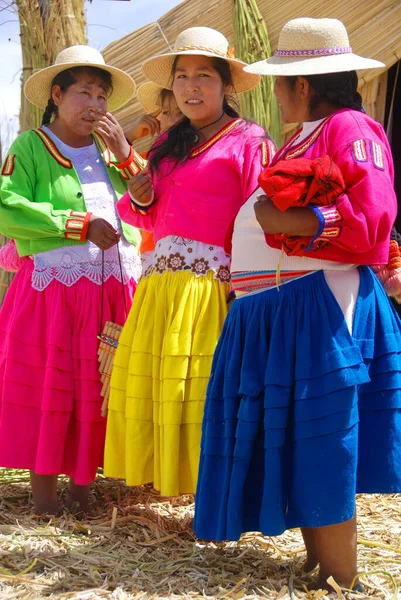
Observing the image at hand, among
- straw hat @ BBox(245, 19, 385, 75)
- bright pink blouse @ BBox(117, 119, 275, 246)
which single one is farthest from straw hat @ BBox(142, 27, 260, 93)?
straw hat @ BBox(245, 19, 385, 75)

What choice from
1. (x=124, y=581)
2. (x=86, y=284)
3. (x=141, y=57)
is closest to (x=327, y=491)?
(x=124, y=581)

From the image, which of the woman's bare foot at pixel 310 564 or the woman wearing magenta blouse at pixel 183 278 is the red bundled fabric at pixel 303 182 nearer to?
the woman wearing magenta blouse at pixel 183 278

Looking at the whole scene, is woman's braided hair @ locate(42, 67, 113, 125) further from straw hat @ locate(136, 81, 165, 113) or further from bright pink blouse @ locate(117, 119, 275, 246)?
bright pink blouse @ locate(117, 119, 275, 246)

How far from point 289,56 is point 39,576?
2.07 metres

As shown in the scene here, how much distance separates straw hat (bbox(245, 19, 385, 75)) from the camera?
2.78 metres

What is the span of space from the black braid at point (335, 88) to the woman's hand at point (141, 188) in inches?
39.3

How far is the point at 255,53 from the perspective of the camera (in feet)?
17.8

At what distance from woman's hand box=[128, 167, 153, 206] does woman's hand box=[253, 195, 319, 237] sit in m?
1.07

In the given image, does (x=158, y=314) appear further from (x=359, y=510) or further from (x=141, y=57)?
(x=141, y=57)

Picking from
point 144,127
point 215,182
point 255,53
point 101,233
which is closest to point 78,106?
point 144,127

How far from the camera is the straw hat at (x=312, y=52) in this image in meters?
2.78

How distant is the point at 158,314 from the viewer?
143 inches

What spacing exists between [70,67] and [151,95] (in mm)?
526

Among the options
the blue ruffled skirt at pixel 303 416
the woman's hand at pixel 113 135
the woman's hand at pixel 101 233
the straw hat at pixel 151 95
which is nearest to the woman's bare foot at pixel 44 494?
the woman's hand at pixel 101 233
